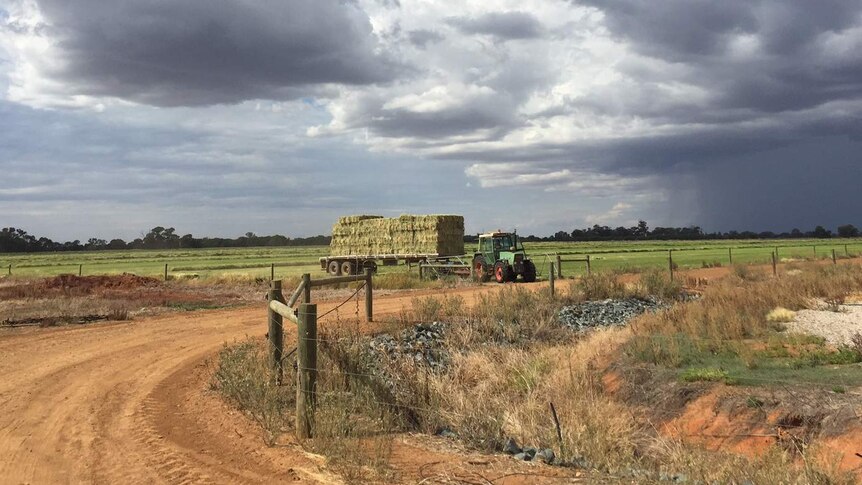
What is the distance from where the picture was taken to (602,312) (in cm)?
2055

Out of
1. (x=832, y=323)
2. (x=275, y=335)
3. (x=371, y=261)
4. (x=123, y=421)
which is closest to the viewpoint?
(x=123, y=421)

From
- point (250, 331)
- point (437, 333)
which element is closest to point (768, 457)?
point (437, 333)

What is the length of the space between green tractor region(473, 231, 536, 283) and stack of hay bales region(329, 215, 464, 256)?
5980mm

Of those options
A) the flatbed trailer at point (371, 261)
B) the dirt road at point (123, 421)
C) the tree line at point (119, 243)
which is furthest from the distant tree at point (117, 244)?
the dirt road at point (123, 421)

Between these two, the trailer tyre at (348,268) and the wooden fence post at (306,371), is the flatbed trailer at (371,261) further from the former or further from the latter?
the wooden fence post at (306,371)

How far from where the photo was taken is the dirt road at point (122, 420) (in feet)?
20.7

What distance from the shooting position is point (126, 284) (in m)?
33.4

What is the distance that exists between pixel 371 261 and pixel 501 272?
13.3 meters

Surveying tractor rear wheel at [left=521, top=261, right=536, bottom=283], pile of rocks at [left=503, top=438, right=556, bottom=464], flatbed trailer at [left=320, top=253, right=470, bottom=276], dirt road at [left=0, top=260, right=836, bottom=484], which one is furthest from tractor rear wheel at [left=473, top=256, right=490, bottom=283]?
pile of rocks at [left=503, top=438, right=556, bottom=464]

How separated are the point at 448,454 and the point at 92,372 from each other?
7419mm

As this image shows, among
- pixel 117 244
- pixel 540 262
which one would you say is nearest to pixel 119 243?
pixel 117 244

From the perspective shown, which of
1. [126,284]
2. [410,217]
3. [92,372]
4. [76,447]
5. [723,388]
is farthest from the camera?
[410,217]

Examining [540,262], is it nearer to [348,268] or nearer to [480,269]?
[348,268]

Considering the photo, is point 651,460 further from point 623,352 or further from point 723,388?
point 623,352
